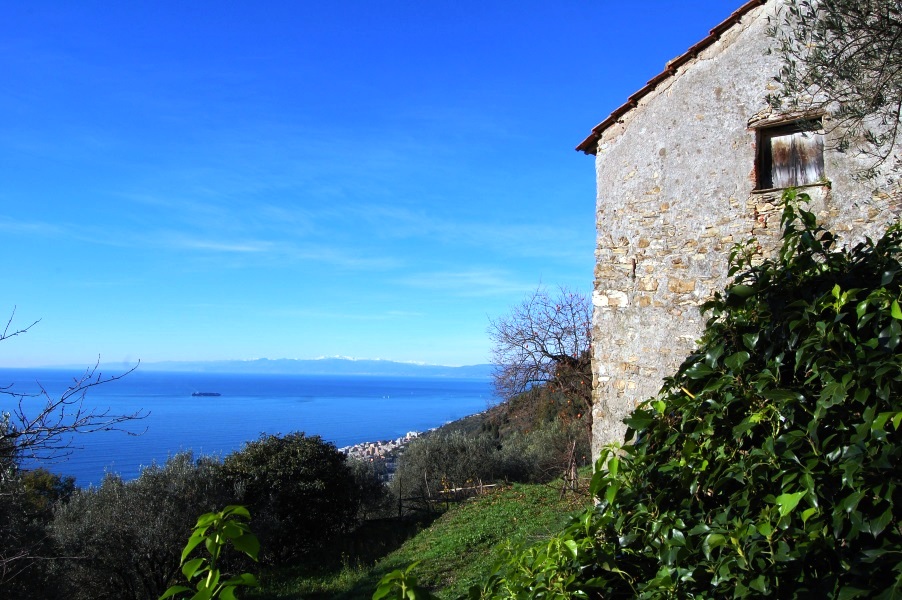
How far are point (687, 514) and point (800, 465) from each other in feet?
1.80

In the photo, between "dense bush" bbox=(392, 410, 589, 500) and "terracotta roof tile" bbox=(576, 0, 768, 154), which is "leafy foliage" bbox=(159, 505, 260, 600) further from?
"dense bush" bbox=(392, 410, 589, 500)

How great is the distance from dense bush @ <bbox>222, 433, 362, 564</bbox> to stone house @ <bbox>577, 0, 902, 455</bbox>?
46.4 feet

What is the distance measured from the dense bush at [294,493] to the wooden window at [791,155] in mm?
16597

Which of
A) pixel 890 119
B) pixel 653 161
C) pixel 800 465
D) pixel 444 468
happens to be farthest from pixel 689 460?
pixel 444 468

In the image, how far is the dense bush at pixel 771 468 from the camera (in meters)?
2.22

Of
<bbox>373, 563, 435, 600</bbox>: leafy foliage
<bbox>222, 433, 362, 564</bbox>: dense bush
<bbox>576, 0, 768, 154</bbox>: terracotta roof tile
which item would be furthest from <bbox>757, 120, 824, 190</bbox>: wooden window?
<bbox>222, 433, 362, 564</bbox>: dense bush

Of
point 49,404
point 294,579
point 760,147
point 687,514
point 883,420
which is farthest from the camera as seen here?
point 294,579

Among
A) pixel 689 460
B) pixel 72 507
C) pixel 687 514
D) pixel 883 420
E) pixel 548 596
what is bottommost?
pixel 72 507

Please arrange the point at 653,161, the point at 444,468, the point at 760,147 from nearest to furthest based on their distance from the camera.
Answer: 1. the point at 760,147
2. the point at 653,161
3. the point at 444,468

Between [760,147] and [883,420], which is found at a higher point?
[760,147]

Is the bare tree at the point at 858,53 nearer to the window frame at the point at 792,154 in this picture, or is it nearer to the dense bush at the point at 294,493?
the window frame at the point at 792,154

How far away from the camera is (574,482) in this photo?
16188mm

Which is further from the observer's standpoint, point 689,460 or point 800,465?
point 689,460

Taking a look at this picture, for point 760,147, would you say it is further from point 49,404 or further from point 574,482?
point 574,482
